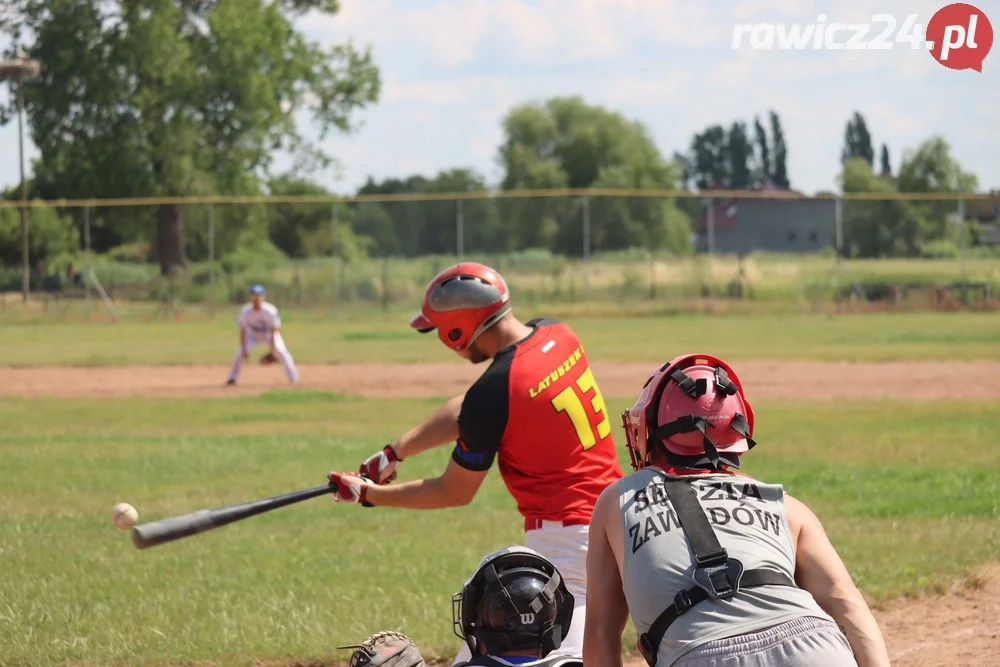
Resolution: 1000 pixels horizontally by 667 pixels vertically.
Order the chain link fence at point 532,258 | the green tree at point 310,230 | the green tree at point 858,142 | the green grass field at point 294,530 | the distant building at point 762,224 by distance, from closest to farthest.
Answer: the green grass field at point 294,530 → the chain link fence at point 532,258 → the green tree at point 310,230 → the distant building at point 762,224 → the green tree at point 858,142

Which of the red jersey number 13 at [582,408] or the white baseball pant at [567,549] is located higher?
the red jersey number 13 at [582,408]

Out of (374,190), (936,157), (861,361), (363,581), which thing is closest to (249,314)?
(861,361)

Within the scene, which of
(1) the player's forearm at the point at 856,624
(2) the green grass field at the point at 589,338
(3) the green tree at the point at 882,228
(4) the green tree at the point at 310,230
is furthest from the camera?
(4) the green tree at the point at 310,230

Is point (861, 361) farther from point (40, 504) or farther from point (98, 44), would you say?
point (98, 44)

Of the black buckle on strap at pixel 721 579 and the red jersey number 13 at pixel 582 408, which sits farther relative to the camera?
the red jersey number 13 at pixel 582 408

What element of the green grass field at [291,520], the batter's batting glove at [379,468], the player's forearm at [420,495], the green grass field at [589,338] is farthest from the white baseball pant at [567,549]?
the green grass field at [589,338]

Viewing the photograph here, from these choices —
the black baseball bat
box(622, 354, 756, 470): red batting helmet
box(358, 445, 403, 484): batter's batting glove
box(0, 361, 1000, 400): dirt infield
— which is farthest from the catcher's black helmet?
box(0, 361, 1000, 400): dirt infield

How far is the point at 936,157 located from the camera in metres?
68.2

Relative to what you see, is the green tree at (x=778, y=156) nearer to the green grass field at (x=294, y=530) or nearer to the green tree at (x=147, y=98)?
the green tree at (x=147, y=98)

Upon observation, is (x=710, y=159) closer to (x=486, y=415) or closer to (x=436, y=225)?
(x=436, y=225)

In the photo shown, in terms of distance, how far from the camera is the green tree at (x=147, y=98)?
54.3 m

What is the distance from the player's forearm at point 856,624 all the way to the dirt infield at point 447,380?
51.7 feet

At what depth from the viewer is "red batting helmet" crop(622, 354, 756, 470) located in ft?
10.6

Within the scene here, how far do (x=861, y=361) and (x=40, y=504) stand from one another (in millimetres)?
17228
